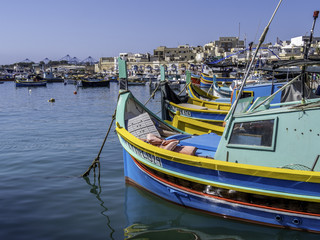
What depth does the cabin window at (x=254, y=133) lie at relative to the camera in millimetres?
7516

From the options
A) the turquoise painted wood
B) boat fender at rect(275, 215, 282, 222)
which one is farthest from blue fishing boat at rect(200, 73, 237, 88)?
boat fender at rect(275, 215, 282, 222)

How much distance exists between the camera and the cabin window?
24.7 ft

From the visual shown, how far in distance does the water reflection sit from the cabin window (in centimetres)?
188

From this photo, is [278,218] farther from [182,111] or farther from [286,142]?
[182,111]

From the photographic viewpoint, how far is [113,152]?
53.1 ft

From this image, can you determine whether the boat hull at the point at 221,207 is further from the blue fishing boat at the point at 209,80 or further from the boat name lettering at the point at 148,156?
the blue fishing boat at the point at 209,80

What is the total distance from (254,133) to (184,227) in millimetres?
2798

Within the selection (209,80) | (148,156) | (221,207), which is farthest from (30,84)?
(221,207)

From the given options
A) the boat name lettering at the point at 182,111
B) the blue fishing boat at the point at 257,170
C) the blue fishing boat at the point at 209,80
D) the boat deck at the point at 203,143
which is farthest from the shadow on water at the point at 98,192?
the blue fishing boat at the point at 209,80

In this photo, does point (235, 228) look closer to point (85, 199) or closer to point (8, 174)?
point (85, 199)

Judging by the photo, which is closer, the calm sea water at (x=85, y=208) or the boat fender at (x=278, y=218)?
the boat fender at (x=278, y=218)

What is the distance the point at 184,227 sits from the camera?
8.30m

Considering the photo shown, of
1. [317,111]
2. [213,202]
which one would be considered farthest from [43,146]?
[317,111]

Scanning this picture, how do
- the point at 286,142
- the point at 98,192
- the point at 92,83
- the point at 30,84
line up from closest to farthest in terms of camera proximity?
the point at 286,142, the point at 98,192, the point at 92,83, the point at 30,84
